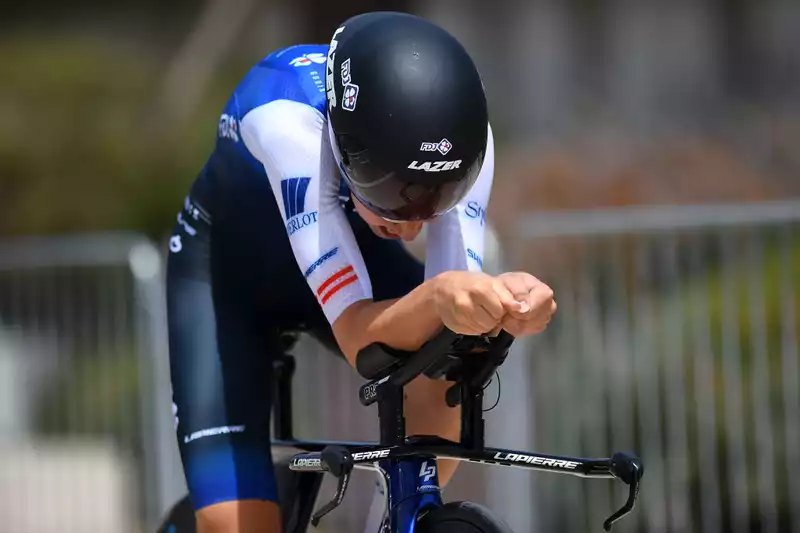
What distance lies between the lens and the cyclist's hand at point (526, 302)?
8.37 ft

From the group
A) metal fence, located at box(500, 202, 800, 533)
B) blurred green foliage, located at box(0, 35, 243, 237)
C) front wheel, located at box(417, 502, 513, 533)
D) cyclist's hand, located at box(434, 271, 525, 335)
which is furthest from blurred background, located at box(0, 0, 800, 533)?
blurred green foliage, located at box(0, 35, 243, 237)

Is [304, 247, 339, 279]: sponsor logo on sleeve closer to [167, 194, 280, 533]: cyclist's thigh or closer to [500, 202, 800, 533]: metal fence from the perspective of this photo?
[167, 194, 280, 533]: cyclist's thigh

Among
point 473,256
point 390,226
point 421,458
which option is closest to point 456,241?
point 473,256

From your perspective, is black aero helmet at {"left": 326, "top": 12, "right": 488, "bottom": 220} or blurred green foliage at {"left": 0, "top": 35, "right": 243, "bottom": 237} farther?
blurred green foliage at {"left": 0, "top": 35, "right": 243, "bottom": 237}

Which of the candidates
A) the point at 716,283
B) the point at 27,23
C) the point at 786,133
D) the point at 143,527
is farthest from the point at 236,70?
the point at 716,283

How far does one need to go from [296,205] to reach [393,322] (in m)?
0.50

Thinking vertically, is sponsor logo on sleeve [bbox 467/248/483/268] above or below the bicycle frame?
above

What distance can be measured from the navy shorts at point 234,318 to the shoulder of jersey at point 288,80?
268 millimetres

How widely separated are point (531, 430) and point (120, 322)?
278 centimetres

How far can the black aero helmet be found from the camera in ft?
9.11

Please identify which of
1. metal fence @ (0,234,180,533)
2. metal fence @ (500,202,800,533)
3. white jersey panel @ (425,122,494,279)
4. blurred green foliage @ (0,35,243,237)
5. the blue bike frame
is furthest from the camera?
blurred green foliage @ (0,35,243,237)

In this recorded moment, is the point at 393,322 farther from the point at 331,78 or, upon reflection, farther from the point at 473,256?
the point at 331,78

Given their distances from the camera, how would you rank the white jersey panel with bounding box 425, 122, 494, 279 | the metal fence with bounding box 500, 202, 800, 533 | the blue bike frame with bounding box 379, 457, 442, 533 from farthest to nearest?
the metal fence with bounding box 500, 202, 800, 533
the white jersey panel with bounding box 425, 122, 494, 279
the blue bike frame with bounding box 379, 457, 442, 533

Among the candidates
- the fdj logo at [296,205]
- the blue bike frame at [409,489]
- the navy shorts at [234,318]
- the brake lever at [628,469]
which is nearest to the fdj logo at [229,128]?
the navy shorts at [234,318]
